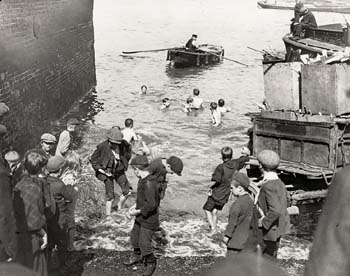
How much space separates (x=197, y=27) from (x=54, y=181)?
56.6 meters

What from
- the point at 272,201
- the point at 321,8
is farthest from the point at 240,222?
the point at 321,8

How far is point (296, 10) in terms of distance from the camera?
18938mm

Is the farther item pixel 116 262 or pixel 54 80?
pixel 54 80

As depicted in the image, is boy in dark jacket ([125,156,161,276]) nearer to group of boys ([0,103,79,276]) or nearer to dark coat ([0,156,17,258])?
group of boys ([0,103,79,276])

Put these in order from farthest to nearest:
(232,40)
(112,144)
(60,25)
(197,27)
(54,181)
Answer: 1. (197,27)
2. (232,40)
3. (60,25)
4. (112,144)
5. (54,181)

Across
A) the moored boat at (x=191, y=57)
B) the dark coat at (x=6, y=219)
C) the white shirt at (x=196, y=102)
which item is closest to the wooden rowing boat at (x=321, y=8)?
the moored boat at (x=191, y=57)

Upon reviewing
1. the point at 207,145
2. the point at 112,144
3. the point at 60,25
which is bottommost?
the point at 207,145

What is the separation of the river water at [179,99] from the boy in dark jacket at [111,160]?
73cm

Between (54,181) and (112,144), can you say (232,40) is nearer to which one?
(112,144)

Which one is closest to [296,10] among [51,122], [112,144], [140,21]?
[51,122]

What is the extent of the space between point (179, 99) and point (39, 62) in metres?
10.5

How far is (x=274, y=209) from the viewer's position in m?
5.68

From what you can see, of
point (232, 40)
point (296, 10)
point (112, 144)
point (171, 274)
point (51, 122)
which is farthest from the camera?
point (232, 40)

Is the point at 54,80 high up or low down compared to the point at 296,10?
down
